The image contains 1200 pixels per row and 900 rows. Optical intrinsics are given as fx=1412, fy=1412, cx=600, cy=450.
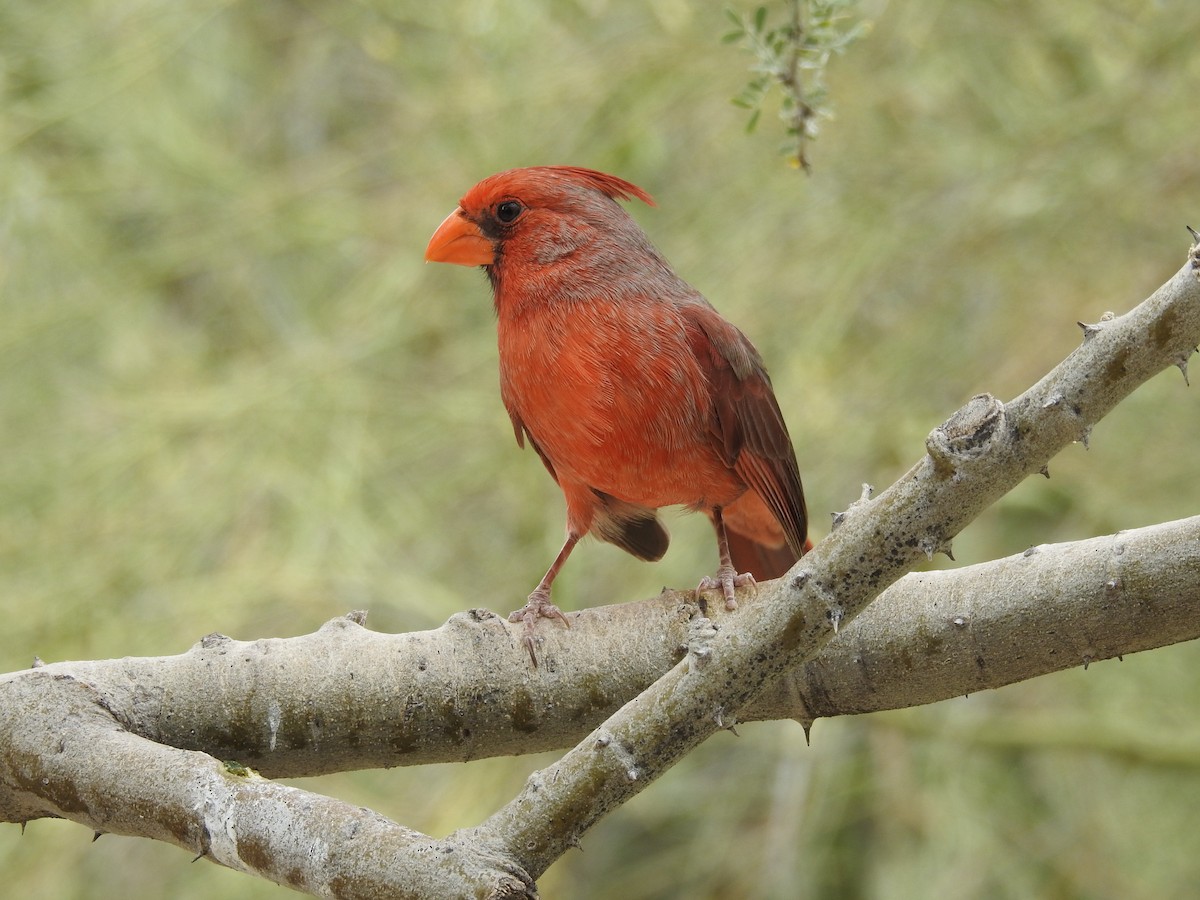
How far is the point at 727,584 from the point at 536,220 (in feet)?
3.59

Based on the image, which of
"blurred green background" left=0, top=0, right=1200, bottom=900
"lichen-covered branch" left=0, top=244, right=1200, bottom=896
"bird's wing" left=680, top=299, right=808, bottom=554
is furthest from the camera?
"blurred green background" left=0, top=0, right=1200, bottom=900

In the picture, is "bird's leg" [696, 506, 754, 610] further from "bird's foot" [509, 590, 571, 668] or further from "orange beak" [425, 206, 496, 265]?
"orange beak" [425, 206, 496, 265]

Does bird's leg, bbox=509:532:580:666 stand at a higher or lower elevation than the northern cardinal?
lower

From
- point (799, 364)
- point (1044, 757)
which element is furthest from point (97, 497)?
point (1044, 757)

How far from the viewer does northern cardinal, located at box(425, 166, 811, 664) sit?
3.05 metres

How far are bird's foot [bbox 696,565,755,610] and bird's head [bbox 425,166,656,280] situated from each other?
0.84 meters

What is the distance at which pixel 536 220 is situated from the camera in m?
3.49

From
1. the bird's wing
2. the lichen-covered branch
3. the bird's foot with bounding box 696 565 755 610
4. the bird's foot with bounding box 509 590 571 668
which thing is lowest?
the lichen-covered branch

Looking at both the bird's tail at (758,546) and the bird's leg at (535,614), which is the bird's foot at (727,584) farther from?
the bird's tail at (758,546)

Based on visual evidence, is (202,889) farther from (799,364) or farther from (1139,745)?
(1139,745)

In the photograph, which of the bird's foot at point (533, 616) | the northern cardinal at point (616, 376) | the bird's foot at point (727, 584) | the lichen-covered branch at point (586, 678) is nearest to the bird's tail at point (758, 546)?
the northern cardinal at point (616, 376)

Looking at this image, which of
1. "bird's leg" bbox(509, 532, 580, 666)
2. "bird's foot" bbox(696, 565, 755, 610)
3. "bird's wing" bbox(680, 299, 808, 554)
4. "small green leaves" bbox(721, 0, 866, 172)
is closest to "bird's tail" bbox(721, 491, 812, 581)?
"bird's wing" bbox(680, 299, 808, 554)

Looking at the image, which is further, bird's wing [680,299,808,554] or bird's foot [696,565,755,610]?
bird's wing [680,299,808,554]

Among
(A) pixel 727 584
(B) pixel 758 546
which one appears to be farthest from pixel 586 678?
(B) pixel 758 546
